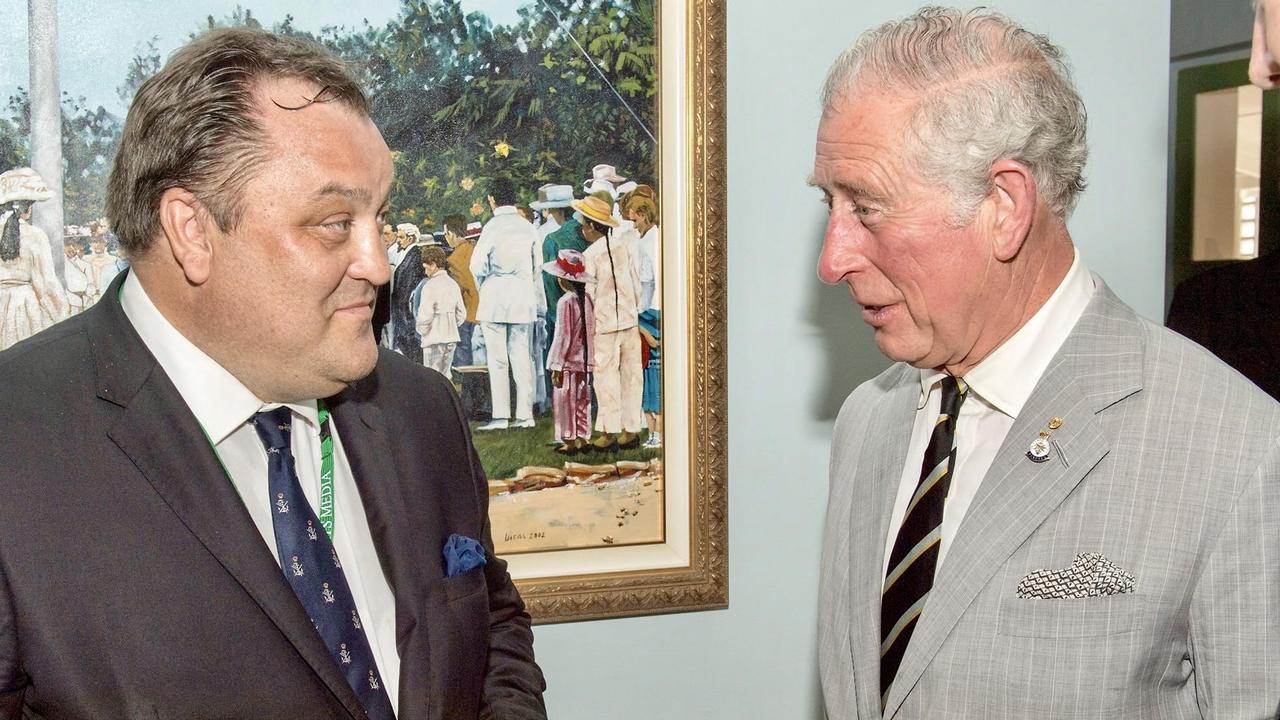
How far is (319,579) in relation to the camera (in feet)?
4.40

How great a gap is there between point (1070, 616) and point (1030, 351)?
0.35 meters

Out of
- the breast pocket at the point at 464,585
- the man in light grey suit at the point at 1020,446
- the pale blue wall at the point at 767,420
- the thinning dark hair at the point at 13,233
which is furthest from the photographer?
the pale blue wall at the point at 767,420

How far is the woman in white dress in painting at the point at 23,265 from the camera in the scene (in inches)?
68.7

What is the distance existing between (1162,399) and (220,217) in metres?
1.18

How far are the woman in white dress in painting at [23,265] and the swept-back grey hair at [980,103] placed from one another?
4.32 feet

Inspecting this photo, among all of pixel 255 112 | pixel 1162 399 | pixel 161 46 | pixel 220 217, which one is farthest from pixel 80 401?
pixel 1162 399

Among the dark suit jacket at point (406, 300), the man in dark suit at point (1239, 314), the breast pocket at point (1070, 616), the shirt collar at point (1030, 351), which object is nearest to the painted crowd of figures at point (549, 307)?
the dark suit jacket at point (406, 300)

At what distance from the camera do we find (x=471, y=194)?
198cm

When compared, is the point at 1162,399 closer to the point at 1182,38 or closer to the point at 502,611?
the point at 502,611

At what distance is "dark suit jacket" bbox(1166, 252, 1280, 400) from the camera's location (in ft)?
7.17

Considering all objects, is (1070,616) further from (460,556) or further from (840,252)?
(460,556)

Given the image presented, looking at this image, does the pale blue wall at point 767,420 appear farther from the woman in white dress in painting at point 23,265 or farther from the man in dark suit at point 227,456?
the woman in white dress in painting at point 23,265
